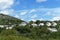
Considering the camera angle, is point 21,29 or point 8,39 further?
point 21,29

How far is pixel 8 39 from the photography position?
21500 millimetres

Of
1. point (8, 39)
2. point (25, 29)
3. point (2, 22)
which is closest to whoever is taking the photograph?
point (8, 39)

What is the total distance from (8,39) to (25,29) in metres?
46.5

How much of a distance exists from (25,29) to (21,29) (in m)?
1.40

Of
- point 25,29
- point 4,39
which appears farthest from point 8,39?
point 25,29

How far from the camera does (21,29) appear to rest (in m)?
68.6

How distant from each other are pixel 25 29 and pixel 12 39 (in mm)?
46199

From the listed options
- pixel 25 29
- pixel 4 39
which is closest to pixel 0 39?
pixel 4 39

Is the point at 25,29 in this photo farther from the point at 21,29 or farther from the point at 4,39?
the point at 4,39

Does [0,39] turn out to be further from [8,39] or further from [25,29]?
[25,29]

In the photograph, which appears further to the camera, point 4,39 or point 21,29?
point 21,29

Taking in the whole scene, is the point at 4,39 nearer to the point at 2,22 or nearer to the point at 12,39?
the point at 12,39

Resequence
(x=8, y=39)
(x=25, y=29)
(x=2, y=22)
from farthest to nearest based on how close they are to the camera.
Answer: (x=2, y=22) < (x=25, y=29) < (x=8, y=39)

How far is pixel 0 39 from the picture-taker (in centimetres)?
2164
